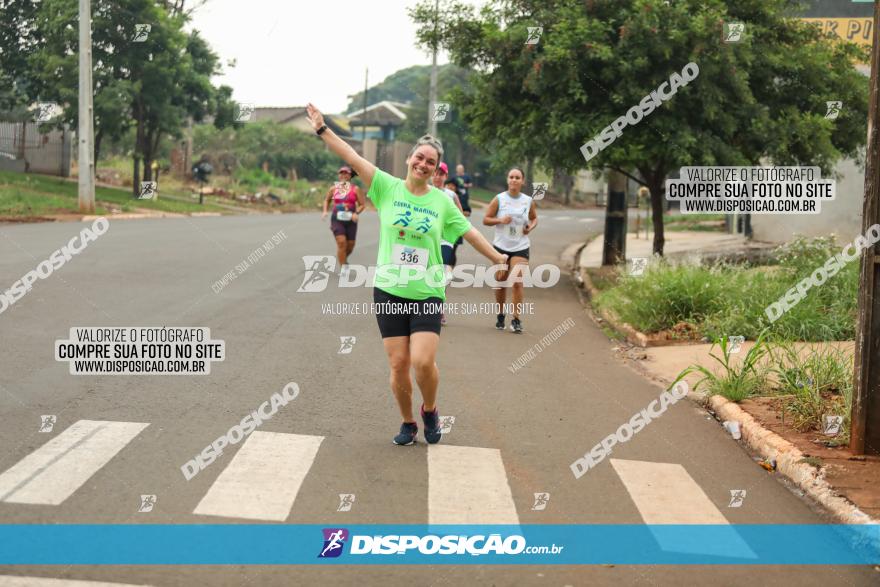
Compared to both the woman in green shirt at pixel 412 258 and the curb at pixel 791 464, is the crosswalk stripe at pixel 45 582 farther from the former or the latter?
the curb at pixel 791 464

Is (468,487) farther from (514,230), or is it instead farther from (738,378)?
(514,230)

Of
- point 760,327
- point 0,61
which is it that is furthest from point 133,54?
point 760,327

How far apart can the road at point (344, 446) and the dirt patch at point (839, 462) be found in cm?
31

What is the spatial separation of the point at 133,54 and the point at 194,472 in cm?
3414

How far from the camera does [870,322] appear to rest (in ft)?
24.7

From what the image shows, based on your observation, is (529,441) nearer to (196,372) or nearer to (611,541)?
(611,541)

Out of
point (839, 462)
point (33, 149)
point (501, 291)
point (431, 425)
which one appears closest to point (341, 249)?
point (501, 291)

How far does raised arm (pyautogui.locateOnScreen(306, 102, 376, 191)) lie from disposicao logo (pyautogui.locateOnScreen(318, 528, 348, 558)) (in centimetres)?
241

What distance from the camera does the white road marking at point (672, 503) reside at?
593 centimetres

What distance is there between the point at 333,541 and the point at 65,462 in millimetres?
2097

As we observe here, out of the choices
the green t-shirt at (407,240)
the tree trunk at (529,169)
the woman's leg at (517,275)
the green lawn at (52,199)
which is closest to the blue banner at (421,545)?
the green t-shirt at (407,240)

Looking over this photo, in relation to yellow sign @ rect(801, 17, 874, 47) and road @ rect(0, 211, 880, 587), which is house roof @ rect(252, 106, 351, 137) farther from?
road @ rect(0, 211, 880, 587)

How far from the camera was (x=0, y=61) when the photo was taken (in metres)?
40.3

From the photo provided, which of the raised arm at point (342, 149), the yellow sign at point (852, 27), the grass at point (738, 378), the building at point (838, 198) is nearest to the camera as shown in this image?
the raised arm at point (342, 149)
